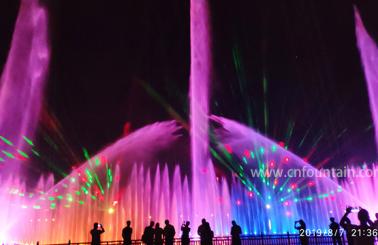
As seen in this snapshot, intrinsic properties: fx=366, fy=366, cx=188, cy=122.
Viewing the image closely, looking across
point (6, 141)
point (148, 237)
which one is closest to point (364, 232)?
point (148, 237)

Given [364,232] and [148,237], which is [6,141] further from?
[364,232]

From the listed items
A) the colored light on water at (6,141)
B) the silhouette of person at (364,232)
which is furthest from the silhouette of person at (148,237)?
the colored light on water at (6,141)

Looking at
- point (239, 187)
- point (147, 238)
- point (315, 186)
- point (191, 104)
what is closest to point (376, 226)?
point (147, 238)

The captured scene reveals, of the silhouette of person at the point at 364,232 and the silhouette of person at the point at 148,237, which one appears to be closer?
the silhouette of person at the point at 364,232

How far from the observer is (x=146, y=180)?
43281 mm

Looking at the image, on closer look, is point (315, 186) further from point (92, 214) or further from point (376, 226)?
point (376, 226)

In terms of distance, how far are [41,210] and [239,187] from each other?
29221mm

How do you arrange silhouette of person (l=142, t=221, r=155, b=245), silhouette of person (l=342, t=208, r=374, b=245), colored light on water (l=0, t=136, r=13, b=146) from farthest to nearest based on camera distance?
colored light on water (l=0, t=136, r=13, b=146)
silhouette of person (l=142, t=221, r=155, b=245)
silhouette of person (l=342, t=208, r=374, b=245)

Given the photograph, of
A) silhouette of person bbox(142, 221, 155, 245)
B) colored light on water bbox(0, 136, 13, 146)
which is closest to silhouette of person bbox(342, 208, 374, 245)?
silhouette of person bbox(142, 221, 155, 245)

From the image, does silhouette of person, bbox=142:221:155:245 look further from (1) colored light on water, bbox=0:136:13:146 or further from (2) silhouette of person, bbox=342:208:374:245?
(1) colored light on water, bbox=0:136:13:146

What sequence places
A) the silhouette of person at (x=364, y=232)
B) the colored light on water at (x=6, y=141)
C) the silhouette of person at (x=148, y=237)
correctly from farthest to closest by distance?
the colored light on water at (x=6, y=141)
the silhouette of person at (x=148, y=237)
the silhouette of person at (x=364, y=232)

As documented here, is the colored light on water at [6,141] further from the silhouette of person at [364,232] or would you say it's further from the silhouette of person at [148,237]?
the silhouette of person at [364,232]

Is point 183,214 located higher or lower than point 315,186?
lower

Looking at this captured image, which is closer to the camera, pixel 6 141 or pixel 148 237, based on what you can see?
Result: pixel 148 237
